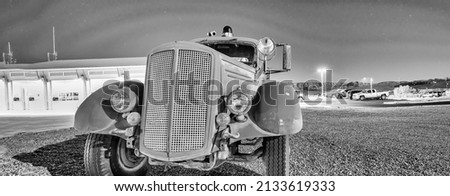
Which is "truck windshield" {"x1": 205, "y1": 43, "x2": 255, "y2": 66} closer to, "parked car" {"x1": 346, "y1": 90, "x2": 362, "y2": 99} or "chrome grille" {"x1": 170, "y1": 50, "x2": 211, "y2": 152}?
"chrome grille" {"x1": 170, "y1": 50, "x2": 211, "y2": 152}

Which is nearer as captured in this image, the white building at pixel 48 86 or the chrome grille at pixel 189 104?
the chrome grille at pixel 189 104

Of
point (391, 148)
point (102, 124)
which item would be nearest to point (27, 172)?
point (102, 124)

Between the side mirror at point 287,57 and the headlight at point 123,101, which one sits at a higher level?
the side mirror at point 287,57

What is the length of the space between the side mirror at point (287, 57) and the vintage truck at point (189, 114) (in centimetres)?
123

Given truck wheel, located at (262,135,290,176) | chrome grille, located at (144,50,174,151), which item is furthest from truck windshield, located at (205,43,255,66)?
chrome grille, located at (144,50,174,151)

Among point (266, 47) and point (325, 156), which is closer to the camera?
point (266, 47)

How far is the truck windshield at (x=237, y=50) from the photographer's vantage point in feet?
13.2

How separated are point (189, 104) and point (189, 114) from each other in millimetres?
81

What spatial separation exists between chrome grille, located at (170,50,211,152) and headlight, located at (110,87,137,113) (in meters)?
0.49

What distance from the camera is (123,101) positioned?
2.47 metres

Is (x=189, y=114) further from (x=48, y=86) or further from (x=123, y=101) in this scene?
(x=48, y=86)

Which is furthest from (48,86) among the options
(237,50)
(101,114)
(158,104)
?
(158,104)

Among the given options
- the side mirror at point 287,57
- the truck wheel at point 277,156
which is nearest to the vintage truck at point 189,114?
the truck wheel at point 277,156

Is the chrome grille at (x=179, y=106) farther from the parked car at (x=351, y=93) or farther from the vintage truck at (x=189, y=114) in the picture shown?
the parked car at (x=351, y=93)
